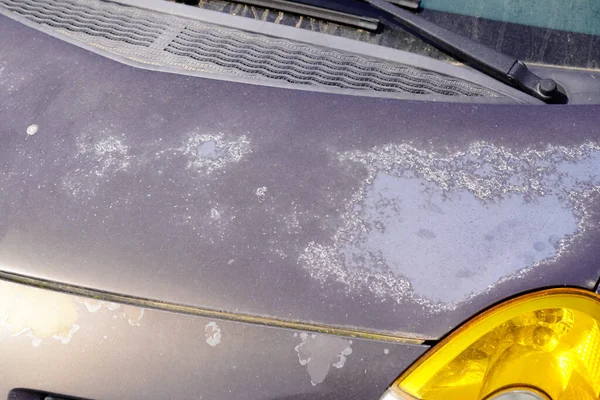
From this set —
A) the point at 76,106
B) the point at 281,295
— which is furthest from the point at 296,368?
the point at 76,106

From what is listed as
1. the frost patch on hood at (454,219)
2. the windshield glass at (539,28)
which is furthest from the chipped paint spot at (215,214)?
the windshield glass at (539,28)

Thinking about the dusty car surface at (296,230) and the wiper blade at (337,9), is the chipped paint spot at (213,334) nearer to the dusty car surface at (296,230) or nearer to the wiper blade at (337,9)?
the dusty car surface at (296,230)

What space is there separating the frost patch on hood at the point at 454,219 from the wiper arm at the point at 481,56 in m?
0.26

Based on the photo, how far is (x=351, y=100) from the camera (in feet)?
5.78

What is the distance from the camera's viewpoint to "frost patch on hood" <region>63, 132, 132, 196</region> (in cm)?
165

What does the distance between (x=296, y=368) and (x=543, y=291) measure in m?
0.51

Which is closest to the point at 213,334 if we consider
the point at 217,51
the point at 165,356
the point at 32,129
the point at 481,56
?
the point at 165,356

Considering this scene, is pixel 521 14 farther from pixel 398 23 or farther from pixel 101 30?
pixel 101 30

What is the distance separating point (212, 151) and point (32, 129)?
47 centimetres

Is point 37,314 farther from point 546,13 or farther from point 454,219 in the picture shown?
point 546,13

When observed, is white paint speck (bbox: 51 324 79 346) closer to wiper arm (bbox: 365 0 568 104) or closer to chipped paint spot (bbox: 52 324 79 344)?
chipped paint spot (bbox: 52 324 79 344)

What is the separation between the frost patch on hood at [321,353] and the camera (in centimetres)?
142

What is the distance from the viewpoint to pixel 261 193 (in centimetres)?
160

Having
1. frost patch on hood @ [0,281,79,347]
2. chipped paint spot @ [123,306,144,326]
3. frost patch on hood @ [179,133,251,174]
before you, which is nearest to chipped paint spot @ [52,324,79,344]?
frost patch on hood @ [0,281,79,347]
